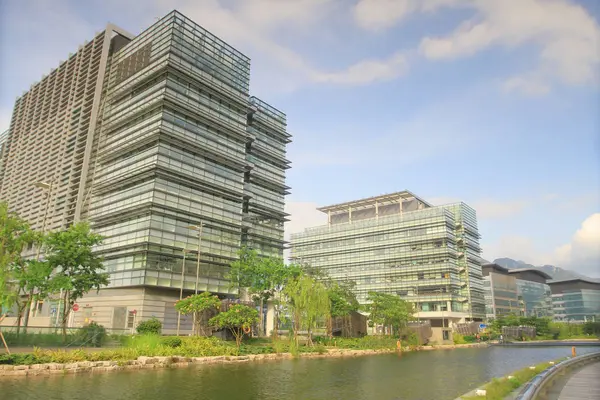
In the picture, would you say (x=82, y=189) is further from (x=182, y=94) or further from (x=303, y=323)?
(x=303, y=323)

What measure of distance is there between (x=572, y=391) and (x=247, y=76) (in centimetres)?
6863

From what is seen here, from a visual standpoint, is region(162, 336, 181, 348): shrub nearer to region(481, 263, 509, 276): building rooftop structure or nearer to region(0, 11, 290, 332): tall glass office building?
region(0, 11, 290, 332): tall glass office building

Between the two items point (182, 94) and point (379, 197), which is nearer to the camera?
point (182, 94)

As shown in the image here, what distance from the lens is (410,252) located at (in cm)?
11338

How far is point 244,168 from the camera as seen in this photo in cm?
7375

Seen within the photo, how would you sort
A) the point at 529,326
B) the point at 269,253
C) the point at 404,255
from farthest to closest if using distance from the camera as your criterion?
the point at 404,255 < the point at 529,326 < the point at 269,253

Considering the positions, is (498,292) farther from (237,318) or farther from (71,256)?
(71,256)

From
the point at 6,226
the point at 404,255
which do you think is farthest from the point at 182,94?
the point at 404,255

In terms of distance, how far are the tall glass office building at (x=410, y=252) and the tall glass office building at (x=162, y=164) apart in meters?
45.0

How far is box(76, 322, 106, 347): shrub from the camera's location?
36.3 metres

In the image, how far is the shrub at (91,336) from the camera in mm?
36312

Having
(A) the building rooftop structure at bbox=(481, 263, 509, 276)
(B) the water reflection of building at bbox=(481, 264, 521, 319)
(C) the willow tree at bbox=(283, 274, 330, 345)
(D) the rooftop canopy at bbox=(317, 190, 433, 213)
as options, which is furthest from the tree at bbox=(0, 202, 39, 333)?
(A) the building rooftop structure at bbox=(481, 263, 509, 276)

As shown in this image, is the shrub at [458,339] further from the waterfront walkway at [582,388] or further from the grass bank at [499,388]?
the grass bank at [499,388]

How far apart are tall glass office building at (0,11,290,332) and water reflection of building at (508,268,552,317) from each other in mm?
125257
